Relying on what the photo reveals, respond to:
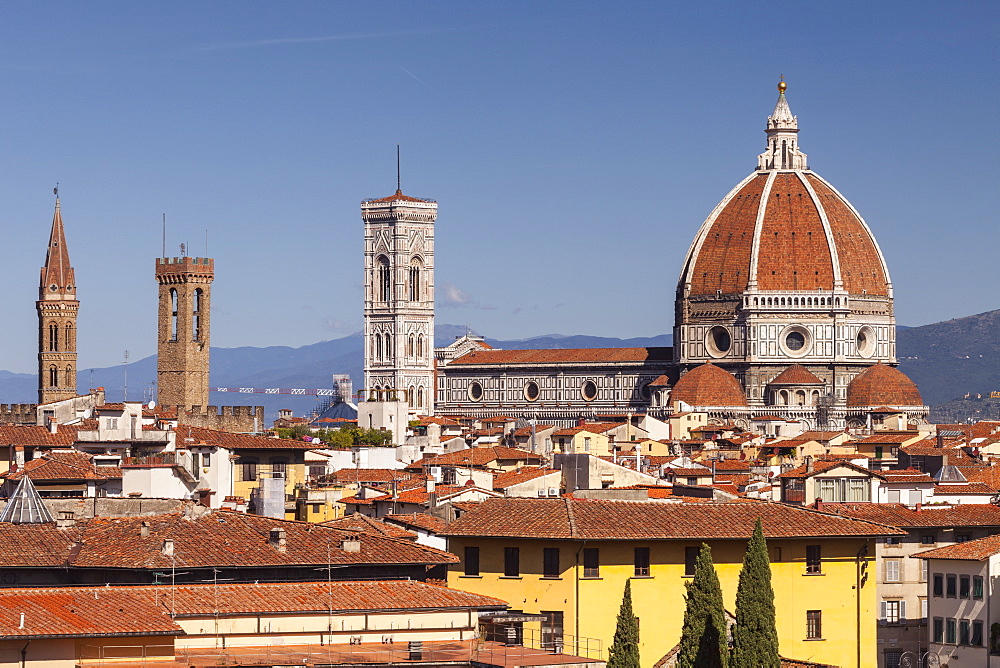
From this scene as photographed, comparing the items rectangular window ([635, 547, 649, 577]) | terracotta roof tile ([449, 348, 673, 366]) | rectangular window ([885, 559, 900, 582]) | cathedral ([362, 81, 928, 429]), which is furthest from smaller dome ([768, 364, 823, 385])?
rectangular window ([635, 547, 649, 577])

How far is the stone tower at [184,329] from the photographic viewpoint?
92500mm

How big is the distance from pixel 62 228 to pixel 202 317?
20734 millimetres

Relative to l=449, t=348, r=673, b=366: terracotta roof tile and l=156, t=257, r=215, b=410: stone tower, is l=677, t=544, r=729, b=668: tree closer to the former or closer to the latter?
l=156, t=257, r=215, b=410: stone tower

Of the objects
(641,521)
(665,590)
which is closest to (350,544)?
(665,590)

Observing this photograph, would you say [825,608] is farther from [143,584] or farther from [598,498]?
[143,584]

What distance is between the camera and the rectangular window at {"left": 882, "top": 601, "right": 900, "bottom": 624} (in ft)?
144

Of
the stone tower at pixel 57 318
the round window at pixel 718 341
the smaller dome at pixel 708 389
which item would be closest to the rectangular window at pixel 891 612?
the stone tower at pixel 57 318

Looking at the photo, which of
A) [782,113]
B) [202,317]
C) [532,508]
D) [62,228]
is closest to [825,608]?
[532,508]

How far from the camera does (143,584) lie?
27.5 metres

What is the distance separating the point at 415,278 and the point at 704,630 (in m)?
142

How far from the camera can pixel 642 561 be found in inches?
1273

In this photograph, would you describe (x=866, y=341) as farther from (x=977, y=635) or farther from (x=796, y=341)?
(x=977, y=635)

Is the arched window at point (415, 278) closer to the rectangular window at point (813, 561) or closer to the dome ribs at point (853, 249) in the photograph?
the dome ribs at point (853, 249)

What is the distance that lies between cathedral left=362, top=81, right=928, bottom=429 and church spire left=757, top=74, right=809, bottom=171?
10 centimetres
